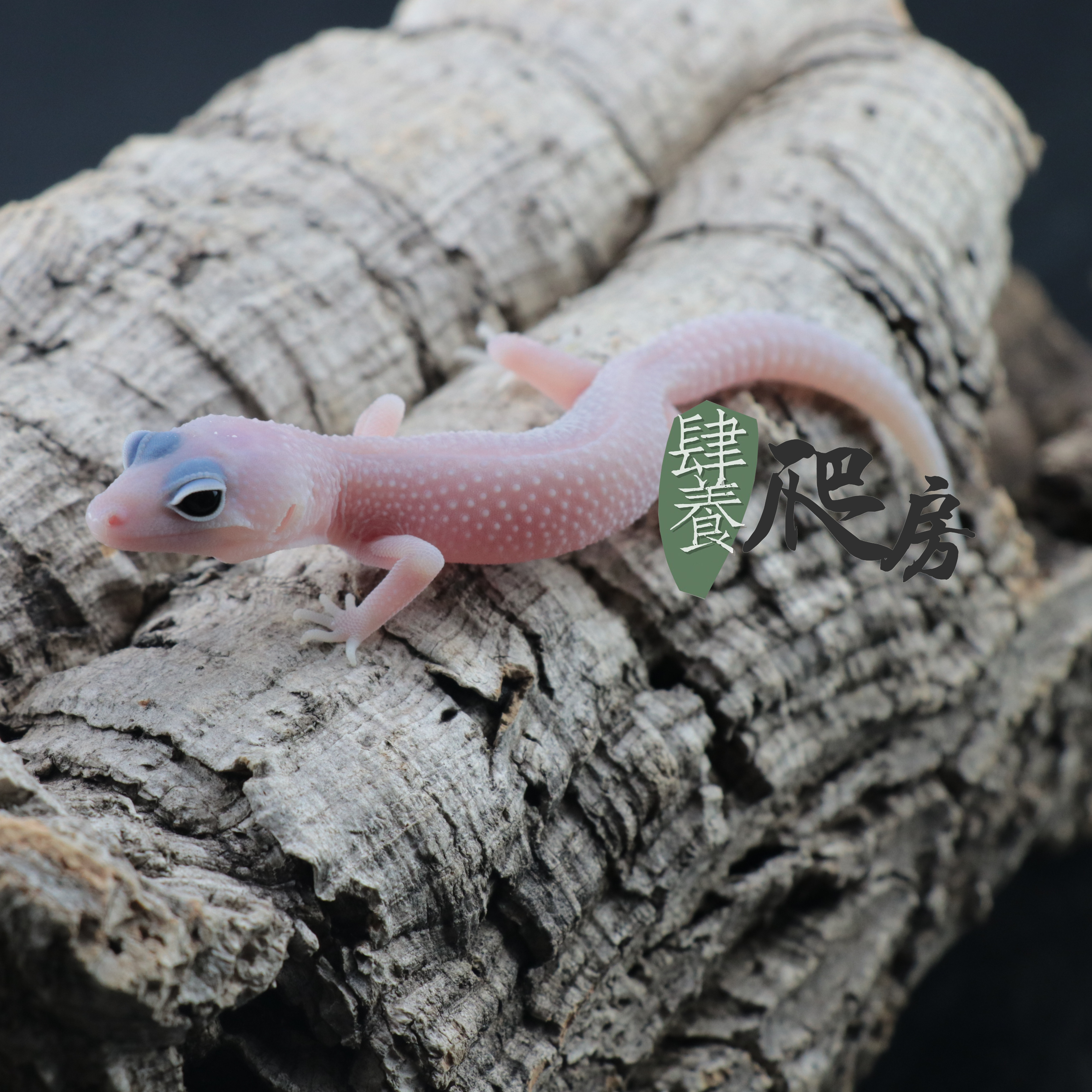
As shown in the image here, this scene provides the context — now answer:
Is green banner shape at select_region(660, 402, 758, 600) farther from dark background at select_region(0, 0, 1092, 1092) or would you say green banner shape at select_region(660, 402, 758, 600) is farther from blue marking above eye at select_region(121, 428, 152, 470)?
dark background at select_region(0, 0, 1092, 1092)

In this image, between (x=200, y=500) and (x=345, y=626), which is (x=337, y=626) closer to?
(x=345, y=626)

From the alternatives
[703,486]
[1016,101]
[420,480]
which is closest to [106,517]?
[420,480]

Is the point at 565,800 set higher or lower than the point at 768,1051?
higher

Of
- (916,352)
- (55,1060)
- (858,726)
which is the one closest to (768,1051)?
(858,726)

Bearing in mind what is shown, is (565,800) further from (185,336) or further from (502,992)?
(185,336)

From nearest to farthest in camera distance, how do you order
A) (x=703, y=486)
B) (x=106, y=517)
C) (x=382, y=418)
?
1. (x=106, y=517)
2. (x=703, y=486)
3. (x=382, y=418)

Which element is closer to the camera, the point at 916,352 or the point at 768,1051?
the point at 768,1051
